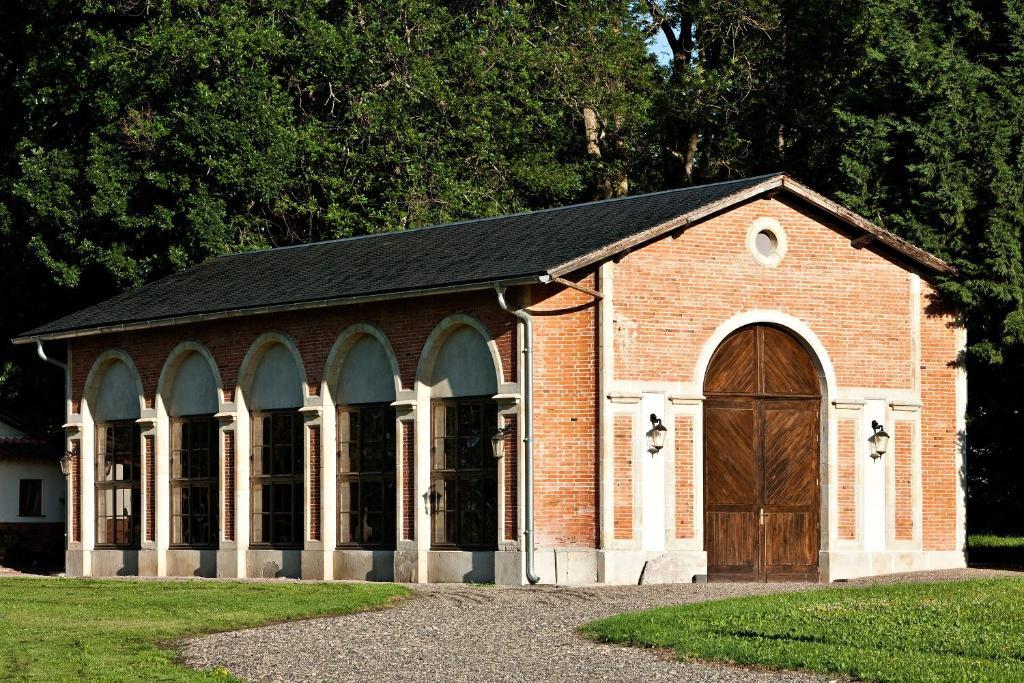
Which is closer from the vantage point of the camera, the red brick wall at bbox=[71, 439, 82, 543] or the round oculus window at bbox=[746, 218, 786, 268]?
the round oculus window at bbox=[746, 218, 786, 268]

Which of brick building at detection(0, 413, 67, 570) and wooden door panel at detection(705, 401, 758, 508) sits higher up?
wooden door panel at detection(705, 401, 758, 508)

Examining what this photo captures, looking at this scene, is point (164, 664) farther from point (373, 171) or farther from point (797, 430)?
point (373, 171)

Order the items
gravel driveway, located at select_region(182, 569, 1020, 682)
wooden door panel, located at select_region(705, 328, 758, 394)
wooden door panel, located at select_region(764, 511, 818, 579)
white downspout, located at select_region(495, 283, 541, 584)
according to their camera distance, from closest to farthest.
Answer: gravel driveway, located at select_region(182, 569, 1020, 682)
white downspout, located at select_region(495, 283, 541, 584)
wooden door panel, located at select_region(705, 328, 758, 394)
wooden door panel, located at select_region(764, 511, 818, 579)

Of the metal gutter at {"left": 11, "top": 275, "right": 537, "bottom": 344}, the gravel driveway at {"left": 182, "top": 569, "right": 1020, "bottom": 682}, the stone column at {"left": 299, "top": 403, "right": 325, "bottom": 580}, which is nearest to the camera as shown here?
the gravel driveway at {"left": 182, "top": 569, "right": 1020, "bottom": 682}

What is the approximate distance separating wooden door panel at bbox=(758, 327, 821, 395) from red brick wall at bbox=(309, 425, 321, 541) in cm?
783

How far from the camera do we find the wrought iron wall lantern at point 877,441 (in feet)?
101

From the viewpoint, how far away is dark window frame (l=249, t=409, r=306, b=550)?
32938mm

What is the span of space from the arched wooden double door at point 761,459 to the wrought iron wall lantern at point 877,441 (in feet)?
3.33

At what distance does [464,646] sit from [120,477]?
18923 mm

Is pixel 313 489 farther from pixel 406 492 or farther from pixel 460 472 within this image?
pixel 460 472

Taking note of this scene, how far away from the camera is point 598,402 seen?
93.5 feet

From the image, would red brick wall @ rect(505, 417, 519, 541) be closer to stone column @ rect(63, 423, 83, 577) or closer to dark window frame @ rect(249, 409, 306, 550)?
dark window frame @ rect(249, 409, 306, 550)

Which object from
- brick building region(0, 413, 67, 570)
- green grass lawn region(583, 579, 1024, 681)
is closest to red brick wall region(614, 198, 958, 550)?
green grass lawn region(583, 579, 1024, 681)

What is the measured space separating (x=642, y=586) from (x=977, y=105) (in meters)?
11.2
